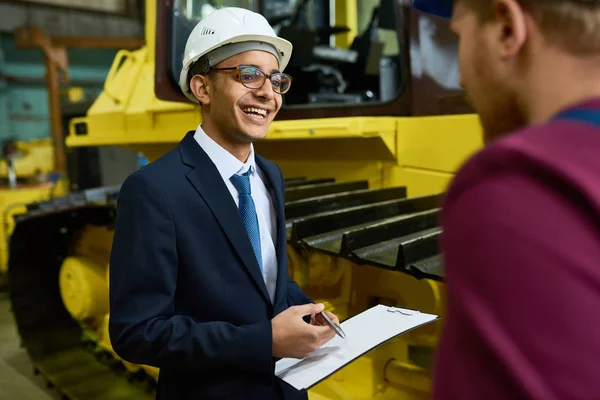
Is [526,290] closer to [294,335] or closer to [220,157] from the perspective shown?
[294,335]

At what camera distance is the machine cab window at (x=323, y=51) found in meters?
2.73

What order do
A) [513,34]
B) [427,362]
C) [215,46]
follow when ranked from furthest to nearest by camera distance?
[427,362]
[215,46]
[513,34]

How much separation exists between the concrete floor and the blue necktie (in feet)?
8.76

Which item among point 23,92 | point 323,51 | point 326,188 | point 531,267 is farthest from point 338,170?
point 23,92

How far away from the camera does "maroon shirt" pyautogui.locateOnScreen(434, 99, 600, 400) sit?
1.23ft

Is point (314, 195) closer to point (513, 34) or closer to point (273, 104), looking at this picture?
point (273, 104)

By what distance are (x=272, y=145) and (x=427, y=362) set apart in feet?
4.83

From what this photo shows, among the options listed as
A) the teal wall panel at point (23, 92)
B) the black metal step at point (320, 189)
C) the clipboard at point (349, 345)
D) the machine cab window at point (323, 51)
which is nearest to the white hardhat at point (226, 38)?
the clipboard at point (349, 345)

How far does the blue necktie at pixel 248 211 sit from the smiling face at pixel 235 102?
0.23ft

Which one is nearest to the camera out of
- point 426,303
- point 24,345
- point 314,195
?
point 426,303

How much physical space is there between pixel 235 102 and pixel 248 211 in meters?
0.24

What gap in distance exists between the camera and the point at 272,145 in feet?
10.2

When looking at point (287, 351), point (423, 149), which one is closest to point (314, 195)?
point (423, 149)

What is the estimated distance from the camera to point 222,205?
110 centimetres
